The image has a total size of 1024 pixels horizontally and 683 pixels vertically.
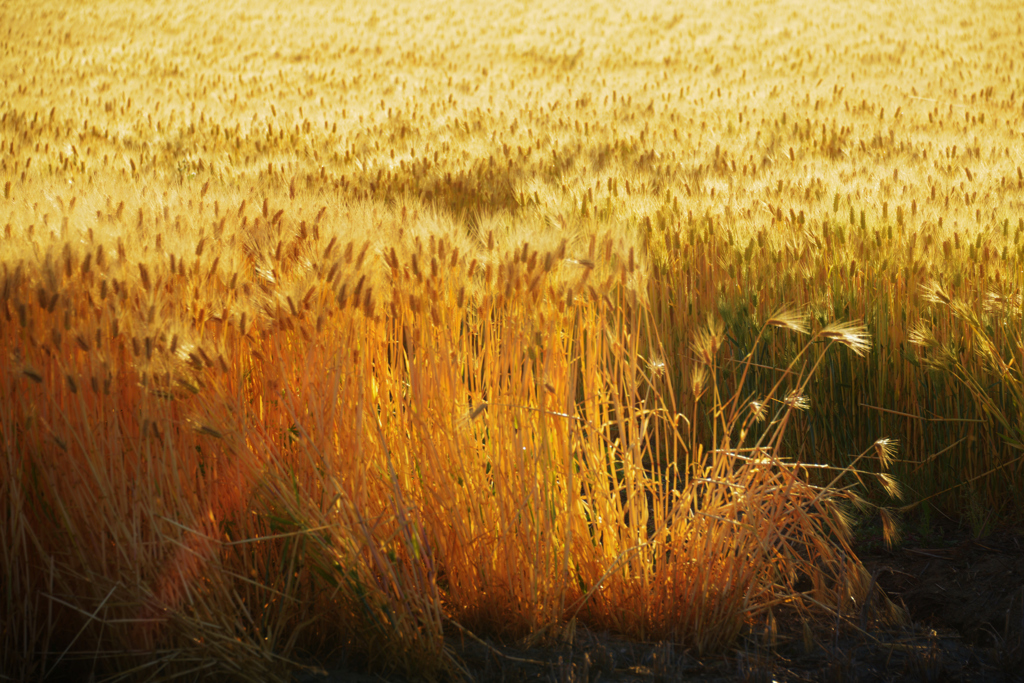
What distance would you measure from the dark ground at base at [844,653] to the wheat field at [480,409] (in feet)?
0.20

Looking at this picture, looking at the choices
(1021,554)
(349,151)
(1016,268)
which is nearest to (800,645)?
(1021,554)

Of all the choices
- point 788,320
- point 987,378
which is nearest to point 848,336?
point 788,320

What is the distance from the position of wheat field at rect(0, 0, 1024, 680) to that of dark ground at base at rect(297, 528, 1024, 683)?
0.06 metres

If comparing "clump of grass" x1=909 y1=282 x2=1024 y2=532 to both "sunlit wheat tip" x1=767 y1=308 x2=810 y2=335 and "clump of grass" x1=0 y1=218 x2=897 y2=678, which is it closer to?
"sunlit wheat tip" x1=767 y1=308 x2=810 y2=335

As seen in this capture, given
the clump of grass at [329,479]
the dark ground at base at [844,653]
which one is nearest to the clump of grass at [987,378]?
the dark ground at base at [844,653]

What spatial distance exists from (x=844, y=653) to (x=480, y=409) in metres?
0.87

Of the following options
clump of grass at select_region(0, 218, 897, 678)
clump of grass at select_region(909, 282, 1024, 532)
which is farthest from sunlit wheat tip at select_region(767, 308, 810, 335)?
clump of grass at select_region(909, 282, 1024, 532)

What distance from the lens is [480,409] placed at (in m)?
1.50

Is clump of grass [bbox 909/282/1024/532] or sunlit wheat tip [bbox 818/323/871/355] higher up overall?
sunlit wheat tip [bbox 818/323/871/355]

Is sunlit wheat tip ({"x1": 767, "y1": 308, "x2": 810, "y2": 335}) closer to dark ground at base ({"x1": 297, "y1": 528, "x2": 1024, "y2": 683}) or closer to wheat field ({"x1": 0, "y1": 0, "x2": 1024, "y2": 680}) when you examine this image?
wheat field ({"x1": 0, "y1": 0, "x2": 1024, "y2": 680})

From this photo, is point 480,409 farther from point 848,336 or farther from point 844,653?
point 844,653

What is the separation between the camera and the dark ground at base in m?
1.57

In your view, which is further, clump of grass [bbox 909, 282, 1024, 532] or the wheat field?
clump of grass [bbox 909, 282, 1024, 532]

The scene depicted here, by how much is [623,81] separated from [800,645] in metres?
8.05
